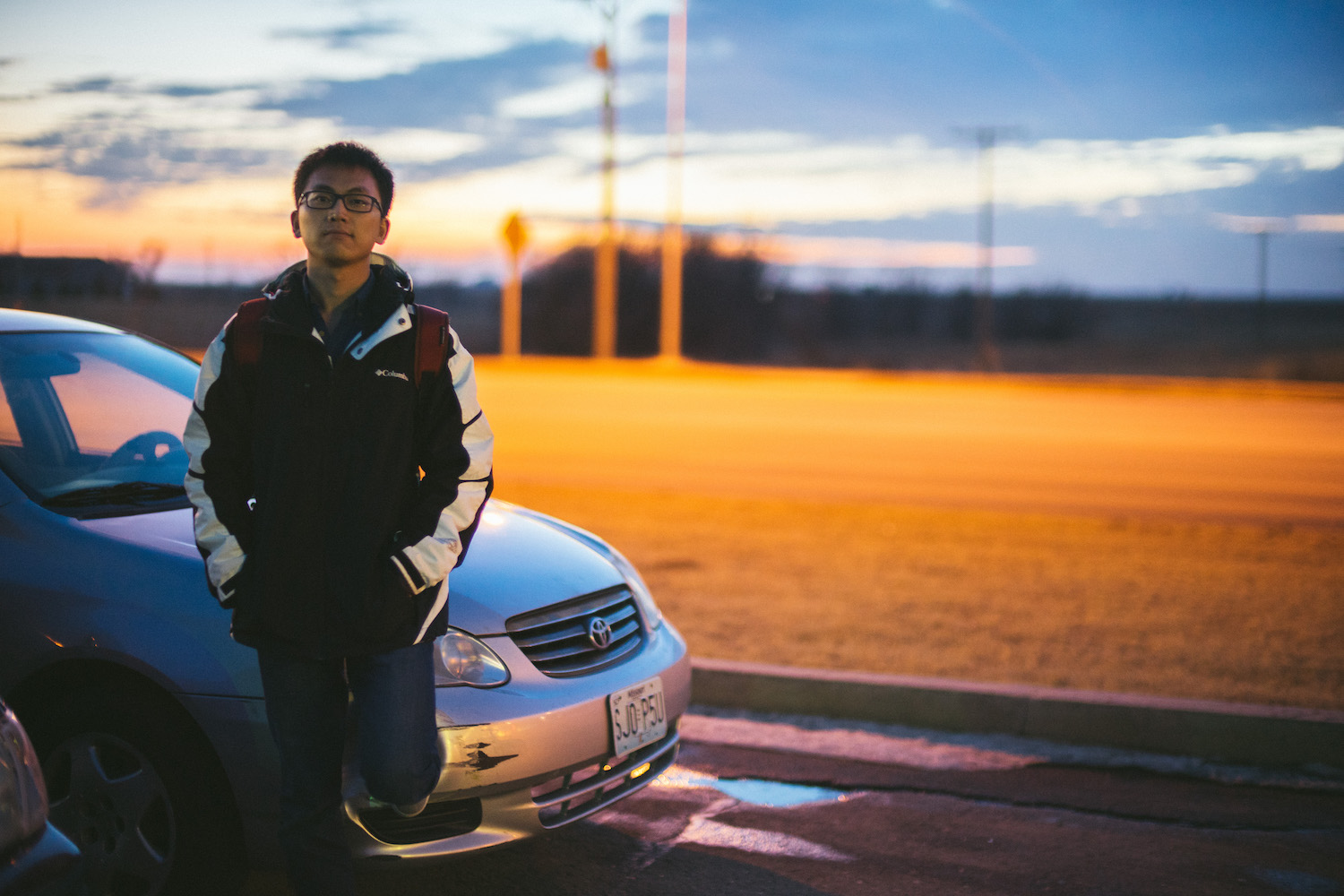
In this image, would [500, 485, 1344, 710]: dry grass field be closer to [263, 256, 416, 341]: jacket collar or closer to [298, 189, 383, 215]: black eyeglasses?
[263, 256, 416, 341]: jacket collar

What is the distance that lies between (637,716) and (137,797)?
4.29 ft

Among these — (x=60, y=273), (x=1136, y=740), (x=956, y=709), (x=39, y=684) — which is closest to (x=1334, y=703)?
(x=1136, y=740)

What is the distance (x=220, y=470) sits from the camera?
8.21 feet

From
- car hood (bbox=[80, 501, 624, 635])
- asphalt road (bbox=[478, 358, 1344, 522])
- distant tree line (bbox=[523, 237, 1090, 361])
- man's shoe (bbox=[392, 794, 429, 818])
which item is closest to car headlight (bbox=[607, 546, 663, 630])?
car hood (bbox=[80, 501, 624, 635])

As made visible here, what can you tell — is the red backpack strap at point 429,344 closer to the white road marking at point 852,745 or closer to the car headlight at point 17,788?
the car headlight at point 17,788

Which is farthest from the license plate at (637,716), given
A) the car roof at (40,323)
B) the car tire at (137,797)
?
the car roof at (40,323)

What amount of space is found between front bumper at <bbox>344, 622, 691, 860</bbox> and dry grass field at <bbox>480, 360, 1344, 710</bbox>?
254cm

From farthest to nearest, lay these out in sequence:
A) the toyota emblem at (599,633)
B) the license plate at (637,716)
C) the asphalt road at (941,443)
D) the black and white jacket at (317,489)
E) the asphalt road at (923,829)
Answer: the asphalt road at (941,443)
the asphalt road at (923,829)
the toyota emblem at (599,633)
the license plate at (637,716)
the black and white jacket at (317,489)

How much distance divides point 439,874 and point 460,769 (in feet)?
2.80

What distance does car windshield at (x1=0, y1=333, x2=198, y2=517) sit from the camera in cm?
329

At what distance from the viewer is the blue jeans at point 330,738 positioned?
2.52 m

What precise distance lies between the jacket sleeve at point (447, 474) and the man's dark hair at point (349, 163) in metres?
0.38

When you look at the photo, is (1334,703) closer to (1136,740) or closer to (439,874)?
(1136,740)

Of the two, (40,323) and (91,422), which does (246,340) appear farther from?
(40,323)
